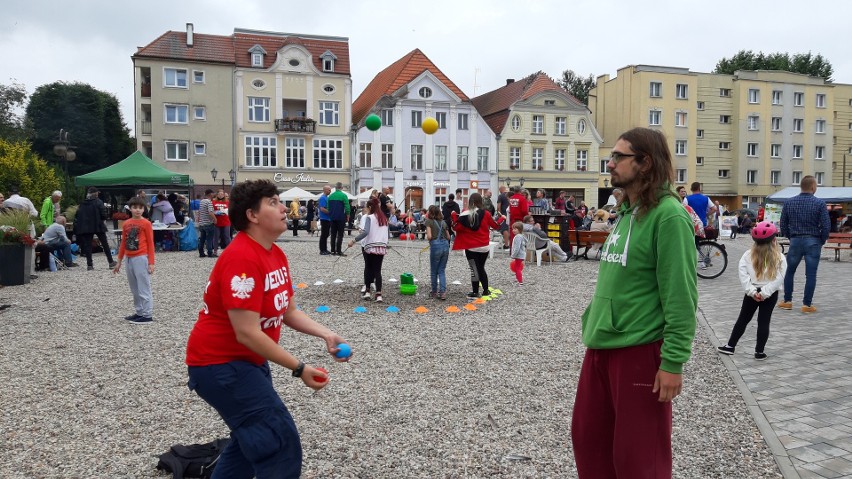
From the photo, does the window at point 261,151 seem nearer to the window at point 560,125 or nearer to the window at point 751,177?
the window at point 560,125

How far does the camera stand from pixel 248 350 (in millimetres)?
2916

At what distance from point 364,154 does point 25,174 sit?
22324 millimetres

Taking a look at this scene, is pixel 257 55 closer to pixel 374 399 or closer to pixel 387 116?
pixel 387 116

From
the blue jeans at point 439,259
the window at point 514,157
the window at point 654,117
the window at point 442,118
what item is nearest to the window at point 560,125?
the window at point 514,157

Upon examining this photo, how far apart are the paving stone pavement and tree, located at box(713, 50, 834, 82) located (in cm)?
6919

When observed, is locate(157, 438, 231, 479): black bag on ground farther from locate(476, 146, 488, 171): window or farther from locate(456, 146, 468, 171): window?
locate(476, 146, 488, 171): window

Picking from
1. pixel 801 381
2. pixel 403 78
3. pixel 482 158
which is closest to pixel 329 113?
pixel 403 78

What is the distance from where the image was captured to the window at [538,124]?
50.9 metres

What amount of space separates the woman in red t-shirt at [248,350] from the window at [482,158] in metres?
46.6

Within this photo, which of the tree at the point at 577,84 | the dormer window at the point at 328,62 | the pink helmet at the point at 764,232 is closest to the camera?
the pink helmet at the point at 764,232

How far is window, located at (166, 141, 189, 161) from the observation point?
44.6 metres

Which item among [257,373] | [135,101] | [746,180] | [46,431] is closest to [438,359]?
[46,431]

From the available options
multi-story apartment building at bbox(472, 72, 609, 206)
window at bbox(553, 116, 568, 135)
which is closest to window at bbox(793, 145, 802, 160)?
multi-story apartment building at bbox(472, 72, 609, 206)

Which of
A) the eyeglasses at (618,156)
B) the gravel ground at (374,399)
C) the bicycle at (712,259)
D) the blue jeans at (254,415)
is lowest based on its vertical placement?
the gravel ground at (374,399)
